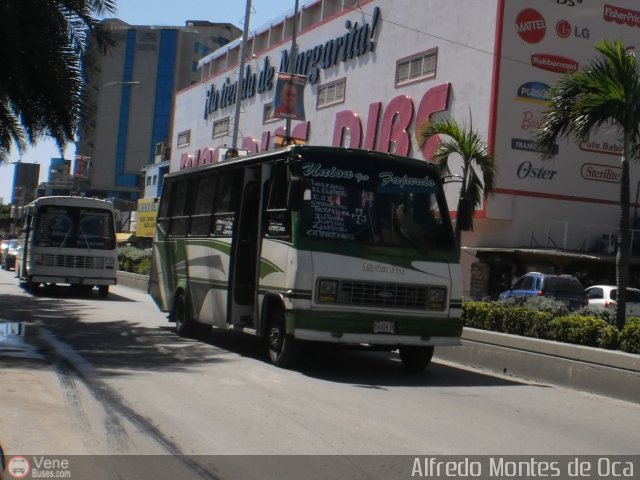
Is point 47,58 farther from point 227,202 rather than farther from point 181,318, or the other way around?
point 181,318

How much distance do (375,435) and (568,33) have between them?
1088 inches

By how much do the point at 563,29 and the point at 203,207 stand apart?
21926 millimetres

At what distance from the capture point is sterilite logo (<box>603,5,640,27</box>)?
32.1 meters

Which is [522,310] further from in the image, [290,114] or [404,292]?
[290,114]

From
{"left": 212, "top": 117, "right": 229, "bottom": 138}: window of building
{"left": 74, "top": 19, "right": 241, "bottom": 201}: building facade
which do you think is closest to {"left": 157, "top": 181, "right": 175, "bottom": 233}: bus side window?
{"left": 212, "top": 117, "right": 229, "bottom": 138}: window of building

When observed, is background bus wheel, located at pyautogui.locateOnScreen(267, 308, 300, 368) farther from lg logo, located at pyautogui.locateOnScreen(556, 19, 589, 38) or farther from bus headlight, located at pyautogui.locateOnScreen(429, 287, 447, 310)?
lg logo, located at pyautogui.locateOnScreen(556, 19, 589, 38)

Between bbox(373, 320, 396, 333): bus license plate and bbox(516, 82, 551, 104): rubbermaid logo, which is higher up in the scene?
bbox(516, 82, 551, 104): rubbermaid logo

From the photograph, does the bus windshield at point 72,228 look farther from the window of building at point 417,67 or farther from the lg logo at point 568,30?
the lg logo at point 568,30

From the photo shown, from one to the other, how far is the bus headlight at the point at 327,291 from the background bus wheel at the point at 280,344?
0.88 meters

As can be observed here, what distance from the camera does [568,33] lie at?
31328mm

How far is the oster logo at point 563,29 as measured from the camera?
31188 mm

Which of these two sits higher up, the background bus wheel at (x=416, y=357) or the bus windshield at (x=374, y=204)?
the bus windshield at (x=374, y=204)

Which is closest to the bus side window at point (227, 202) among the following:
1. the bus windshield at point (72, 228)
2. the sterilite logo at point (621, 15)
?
the bus windshield at point (72, 228)

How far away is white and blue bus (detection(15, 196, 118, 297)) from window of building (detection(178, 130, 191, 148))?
3777 cm
